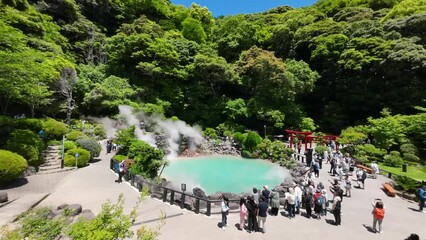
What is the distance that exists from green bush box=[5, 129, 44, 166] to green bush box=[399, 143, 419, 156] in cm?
2765

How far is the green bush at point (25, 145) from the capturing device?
12.6 metres

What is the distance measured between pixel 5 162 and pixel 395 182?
2048 cm

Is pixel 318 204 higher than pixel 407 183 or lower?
lower

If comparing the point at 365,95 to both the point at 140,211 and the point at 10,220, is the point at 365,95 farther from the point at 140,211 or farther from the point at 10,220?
the point at 10,220

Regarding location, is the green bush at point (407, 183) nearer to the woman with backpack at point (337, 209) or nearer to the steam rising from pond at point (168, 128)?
the woman with backpack at point (337, 209)

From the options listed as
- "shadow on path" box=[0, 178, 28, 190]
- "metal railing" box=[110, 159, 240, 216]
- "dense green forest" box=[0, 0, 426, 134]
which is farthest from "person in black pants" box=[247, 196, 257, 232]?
"dense green forest" box=[0, 0, 426, 134]

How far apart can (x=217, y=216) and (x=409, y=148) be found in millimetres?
20752

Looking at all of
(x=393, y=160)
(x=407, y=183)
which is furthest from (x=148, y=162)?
(x=393, y=160)

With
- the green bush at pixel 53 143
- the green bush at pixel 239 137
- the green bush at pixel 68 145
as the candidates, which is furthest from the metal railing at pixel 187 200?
the green bush at pixel 239 137

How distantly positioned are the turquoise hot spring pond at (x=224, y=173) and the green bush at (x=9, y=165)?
765cm

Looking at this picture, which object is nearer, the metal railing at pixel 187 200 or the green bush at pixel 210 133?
the metal railing at pixel 187 200

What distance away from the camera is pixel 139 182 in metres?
12.1

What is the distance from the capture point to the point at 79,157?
16.2 metres

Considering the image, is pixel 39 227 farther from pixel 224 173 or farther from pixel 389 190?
pixel 224 173
